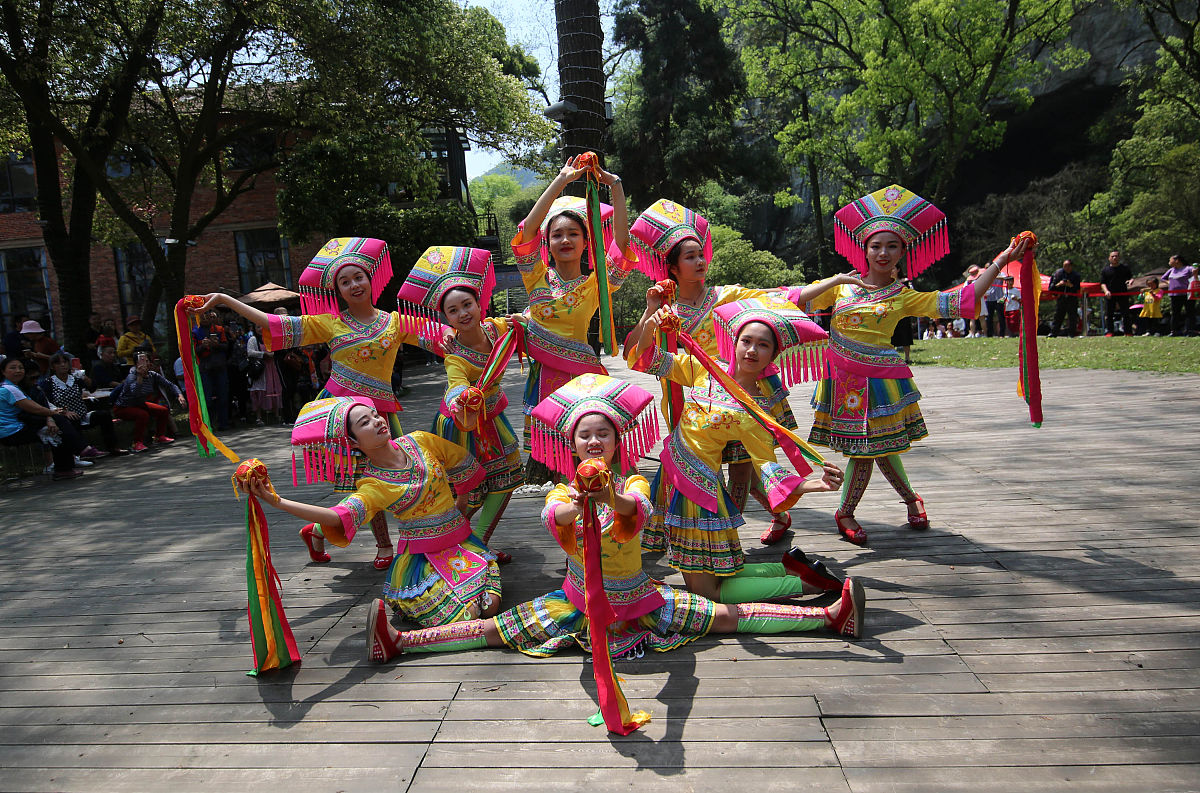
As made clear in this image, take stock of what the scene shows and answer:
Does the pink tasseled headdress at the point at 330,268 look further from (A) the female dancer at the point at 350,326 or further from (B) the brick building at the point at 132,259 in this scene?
(B) the brick building at the point at 132,259

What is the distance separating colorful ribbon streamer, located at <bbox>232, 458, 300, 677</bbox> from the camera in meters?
2.88

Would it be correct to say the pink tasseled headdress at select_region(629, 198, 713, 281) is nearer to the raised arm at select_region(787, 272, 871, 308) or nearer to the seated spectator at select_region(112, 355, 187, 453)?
the raised arm at select_region(787, 272, 871, 308)

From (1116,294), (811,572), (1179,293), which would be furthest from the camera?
(1116,294)

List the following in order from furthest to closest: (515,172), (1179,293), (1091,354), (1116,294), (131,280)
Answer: (515,172)
(131,280)
(1116,294)
(1179,293)
(1091,354)

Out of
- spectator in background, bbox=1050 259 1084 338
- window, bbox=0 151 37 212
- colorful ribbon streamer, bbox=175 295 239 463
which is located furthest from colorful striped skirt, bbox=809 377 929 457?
window, bbox=0 151 37 212

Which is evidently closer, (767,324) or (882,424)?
(767,324)

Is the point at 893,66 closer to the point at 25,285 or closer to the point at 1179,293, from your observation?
the point at 1179,293

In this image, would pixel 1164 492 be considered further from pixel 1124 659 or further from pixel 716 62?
pixel 716 62

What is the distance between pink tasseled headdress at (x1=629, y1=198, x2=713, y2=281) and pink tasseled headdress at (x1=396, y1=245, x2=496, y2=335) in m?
0.79

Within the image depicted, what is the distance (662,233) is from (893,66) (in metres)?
19.7

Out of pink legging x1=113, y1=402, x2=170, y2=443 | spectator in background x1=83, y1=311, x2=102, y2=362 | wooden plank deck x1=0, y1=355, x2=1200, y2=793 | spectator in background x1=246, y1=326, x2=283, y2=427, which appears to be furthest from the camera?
spectator in background x1=83, y1=311, x2=102, y2=362

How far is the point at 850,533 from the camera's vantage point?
3.95 meters

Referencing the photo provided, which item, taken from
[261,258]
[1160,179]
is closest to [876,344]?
[1160,179]

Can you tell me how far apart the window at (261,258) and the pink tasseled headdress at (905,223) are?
21.4 m
